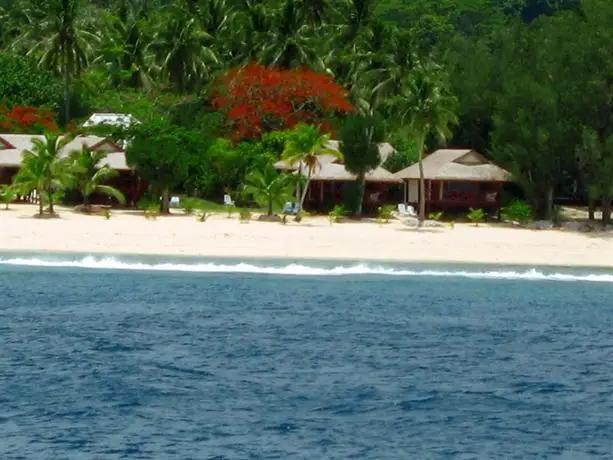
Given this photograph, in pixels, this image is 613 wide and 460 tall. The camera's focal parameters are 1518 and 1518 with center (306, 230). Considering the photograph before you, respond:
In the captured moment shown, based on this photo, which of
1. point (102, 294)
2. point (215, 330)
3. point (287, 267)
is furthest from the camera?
point (287, 267)

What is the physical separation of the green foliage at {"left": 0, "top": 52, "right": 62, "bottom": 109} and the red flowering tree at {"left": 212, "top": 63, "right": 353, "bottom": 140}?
13010mm

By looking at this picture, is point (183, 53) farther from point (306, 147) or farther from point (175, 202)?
point (306, 147)

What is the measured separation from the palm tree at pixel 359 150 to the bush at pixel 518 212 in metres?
6.03

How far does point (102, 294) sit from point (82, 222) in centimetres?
1448

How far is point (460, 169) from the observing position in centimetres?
6650

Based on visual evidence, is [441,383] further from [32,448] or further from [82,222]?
[82,222]

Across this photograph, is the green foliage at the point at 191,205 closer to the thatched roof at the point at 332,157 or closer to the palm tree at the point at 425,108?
the thatched roof at the point at 332,157

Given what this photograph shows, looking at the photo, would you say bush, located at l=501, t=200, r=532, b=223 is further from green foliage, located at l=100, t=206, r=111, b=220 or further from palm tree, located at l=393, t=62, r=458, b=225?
green foliage, located at l=100, t=206, r=111, b=220

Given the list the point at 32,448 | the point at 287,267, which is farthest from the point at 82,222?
the point at 32,448

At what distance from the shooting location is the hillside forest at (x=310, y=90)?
203 ft

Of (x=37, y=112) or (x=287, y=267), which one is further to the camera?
(x=37, y=112)

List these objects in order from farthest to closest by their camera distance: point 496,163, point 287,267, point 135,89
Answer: point 135,89, point 496,163, point 287,267

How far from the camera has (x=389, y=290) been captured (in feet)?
145

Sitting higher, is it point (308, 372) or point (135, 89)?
point (135, 89)
